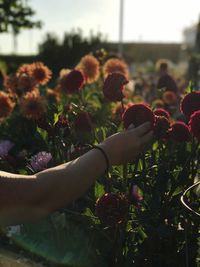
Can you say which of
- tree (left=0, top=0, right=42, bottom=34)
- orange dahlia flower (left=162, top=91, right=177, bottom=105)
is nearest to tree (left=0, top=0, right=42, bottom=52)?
tree (left=0, top=0, right=42, bottom=34)

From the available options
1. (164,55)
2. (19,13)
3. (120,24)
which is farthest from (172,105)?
(164,55)

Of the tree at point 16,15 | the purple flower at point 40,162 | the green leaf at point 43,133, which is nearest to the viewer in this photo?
the purple flower at point 40,162

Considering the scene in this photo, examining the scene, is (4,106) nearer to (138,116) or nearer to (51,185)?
(138,116)

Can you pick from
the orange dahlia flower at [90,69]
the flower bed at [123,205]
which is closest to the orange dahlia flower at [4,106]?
the orange dahlia flower at [90,69]

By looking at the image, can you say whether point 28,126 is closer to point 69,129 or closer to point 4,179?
point 69,129

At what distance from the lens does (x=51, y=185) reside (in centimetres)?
210

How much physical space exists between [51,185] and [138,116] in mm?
517

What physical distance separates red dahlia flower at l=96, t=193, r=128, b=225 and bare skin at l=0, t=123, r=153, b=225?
0.28 metres

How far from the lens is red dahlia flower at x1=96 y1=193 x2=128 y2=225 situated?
8.11 ft

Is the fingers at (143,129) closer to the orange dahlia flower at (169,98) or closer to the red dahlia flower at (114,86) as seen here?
the red dahlia flower at (114,86)

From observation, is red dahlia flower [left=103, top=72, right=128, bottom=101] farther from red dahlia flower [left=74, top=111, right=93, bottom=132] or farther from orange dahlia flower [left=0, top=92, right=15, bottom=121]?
orange dahlia flower [left=0, top=92, right=15, bottom=121]

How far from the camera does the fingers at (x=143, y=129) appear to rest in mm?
2309

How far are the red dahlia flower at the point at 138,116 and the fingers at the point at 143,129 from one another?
36mm

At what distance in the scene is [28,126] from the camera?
5250 millimetres
